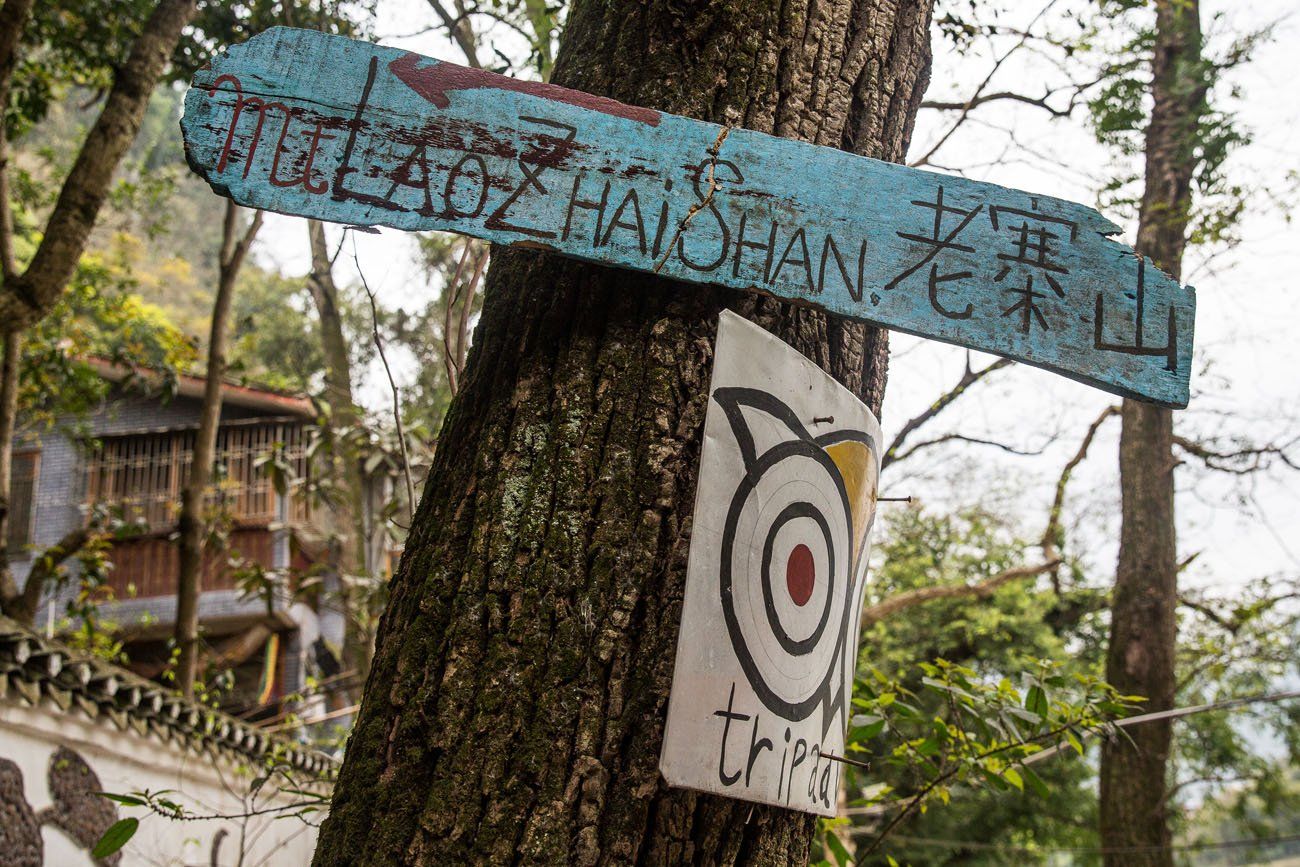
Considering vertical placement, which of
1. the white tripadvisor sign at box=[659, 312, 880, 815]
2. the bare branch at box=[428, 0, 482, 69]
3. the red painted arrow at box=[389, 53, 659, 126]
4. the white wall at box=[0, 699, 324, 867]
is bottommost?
the white wall at box=[0, 699, 324, 867]

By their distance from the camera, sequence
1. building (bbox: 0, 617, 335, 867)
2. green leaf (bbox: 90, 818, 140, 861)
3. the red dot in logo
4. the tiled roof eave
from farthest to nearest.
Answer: building (bbox: 0, 617, 335, 867)
the tiled roof eave
green leaf (bbox: 90, 818, 140, 861)
the red dot in logo

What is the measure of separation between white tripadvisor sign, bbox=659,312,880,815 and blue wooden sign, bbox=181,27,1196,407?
13cm

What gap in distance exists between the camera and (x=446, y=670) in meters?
1.09

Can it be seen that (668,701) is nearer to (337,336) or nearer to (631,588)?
(631,588)

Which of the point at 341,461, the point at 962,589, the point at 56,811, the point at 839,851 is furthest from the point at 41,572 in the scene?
the point at 962,589

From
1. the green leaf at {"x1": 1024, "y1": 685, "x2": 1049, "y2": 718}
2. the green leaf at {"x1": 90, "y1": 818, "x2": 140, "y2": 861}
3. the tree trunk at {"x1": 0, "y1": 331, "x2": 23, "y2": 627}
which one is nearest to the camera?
the green leaf at {"x1": 90, "y1": 818, "x2": 140, "y2": 861}

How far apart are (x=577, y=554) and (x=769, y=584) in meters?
0.22

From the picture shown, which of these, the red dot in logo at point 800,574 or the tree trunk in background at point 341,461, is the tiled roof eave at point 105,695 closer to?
the tree trunk in background at point 341,461

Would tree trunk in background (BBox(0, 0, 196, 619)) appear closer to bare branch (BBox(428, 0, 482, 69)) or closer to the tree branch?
the tree branch

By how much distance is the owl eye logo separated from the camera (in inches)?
44.3

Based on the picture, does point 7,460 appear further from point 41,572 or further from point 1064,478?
point 1064,478

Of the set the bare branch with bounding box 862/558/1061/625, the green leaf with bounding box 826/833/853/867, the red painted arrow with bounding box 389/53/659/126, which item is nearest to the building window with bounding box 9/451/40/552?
the bare branch with bounding box 862/558/1061/625

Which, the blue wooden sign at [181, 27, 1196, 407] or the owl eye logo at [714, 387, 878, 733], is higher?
the blue wooden sign at [181, 27, 1196, 407]

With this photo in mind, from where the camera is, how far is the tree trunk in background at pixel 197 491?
550 cm
